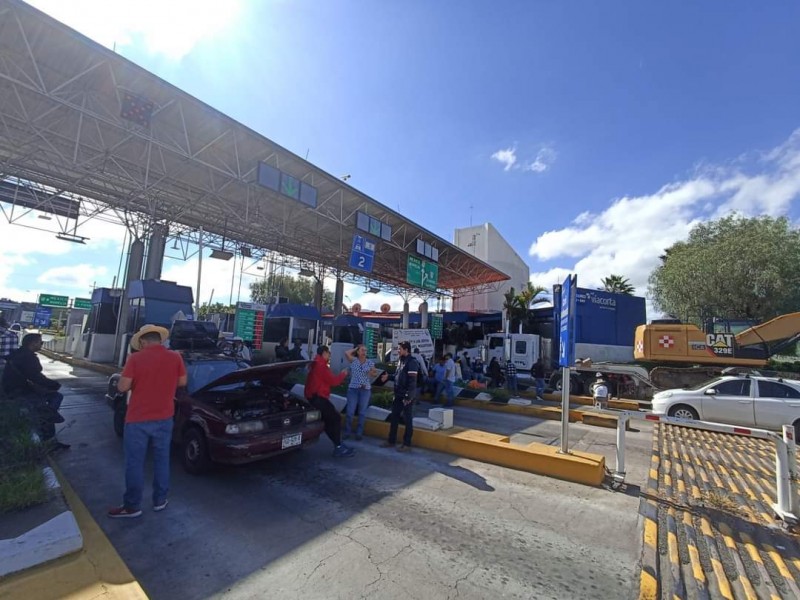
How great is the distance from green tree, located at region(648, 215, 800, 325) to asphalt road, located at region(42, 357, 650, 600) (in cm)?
2284

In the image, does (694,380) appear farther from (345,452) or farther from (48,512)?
(48,512)

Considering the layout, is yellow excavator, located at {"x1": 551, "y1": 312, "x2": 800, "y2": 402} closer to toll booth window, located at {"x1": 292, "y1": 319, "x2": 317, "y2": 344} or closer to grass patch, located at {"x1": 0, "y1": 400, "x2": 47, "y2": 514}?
toll booth window, located at {"x1": 292, "y1": 319, "x2": 317, "y2": 344}

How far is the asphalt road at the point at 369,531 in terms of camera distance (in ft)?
9.22

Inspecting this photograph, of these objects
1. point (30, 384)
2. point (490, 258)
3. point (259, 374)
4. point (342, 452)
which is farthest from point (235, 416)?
point (490, 258)

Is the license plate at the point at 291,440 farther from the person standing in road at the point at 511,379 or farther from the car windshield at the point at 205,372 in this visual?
the person standing in road at the point at 511,379

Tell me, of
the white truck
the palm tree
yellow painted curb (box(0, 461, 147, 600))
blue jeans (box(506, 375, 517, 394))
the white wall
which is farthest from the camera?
the white wall

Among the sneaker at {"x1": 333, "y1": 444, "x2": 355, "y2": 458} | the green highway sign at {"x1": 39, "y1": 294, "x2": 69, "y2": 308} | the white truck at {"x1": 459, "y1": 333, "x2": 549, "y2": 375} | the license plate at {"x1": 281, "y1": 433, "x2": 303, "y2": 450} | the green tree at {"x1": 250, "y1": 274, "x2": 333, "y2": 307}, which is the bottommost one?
the sneaker at {"x1": 333, "y1": 444, "x2": 355, "y2": 458}

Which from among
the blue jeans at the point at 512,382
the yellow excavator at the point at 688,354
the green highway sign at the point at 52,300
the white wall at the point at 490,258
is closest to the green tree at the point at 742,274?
the yellow excavator at the point at 688,354

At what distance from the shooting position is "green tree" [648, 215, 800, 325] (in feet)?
67.0

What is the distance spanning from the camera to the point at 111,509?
3.78 meters

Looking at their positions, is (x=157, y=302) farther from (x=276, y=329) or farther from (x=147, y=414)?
(x=147, y=414)

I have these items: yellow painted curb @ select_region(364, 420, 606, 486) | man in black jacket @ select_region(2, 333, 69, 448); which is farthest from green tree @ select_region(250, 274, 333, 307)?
yellow painted curb @ select_region(364, 420, 606, 486)

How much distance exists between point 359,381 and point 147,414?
11.5ft

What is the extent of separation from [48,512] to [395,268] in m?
27.3
